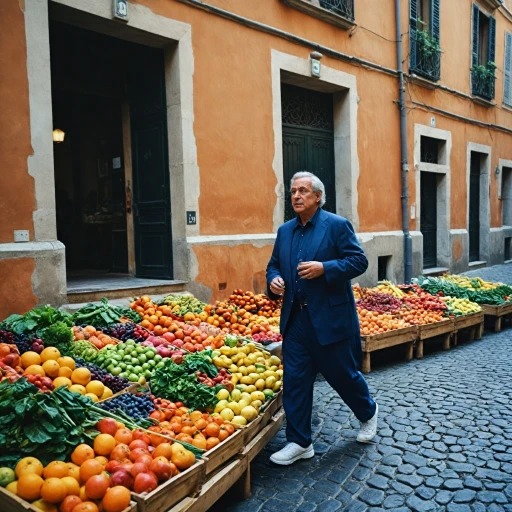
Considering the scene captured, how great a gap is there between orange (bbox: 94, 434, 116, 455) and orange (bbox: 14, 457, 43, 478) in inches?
11.7

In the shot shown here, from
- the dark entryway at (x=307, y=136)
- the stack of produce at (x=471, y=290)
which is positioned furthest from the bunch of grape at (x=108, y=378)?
the dark entryway at (x=307, y=136)

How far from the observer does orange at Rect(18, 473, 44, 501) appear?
2283mm

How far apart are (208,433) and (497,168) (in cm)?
1667

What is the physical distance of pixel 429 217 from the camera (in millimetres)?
14000

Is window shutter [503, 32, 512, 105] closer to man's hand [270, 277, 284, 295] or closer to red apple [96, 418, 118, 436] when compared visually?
man's hand [270, 277, 284, 295]

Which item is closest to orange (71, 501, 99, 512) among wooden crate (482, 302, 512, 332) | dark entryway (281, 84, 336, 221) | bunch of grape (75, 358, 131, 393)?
bunch of grape (75, 358, 131, 393)

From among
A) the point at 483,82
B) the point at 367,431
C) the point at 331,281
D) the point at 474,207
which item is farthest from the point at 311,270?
the point at 483,82

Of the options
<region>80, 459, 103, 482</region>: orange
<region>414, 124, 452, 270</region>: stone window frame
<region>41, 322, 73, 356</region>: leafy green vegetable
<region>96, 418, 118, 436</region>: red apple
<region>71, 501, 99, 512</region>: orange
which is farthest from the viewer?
<region>414, 124, 452, 270</region>: stone window frame

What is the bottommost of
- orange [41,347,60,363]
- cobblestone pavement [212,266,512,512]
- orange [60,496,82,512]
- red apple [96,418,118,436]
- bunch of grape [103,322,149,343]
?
cobblestone pavement [212,266,512,512]

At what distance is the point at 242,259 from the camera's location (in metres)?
8.16

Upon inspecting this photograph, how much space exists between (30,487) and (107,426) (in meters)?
0.57

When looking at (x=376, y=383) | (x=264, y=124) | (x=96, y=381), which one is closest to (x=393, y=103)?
(x=264, y=124)

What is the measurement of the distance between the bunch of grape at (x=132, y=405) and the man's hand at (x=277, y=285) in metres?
1.17

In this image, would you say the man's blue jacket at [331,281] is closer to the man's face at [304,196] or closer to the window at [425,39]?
the man's face at [304,196]
